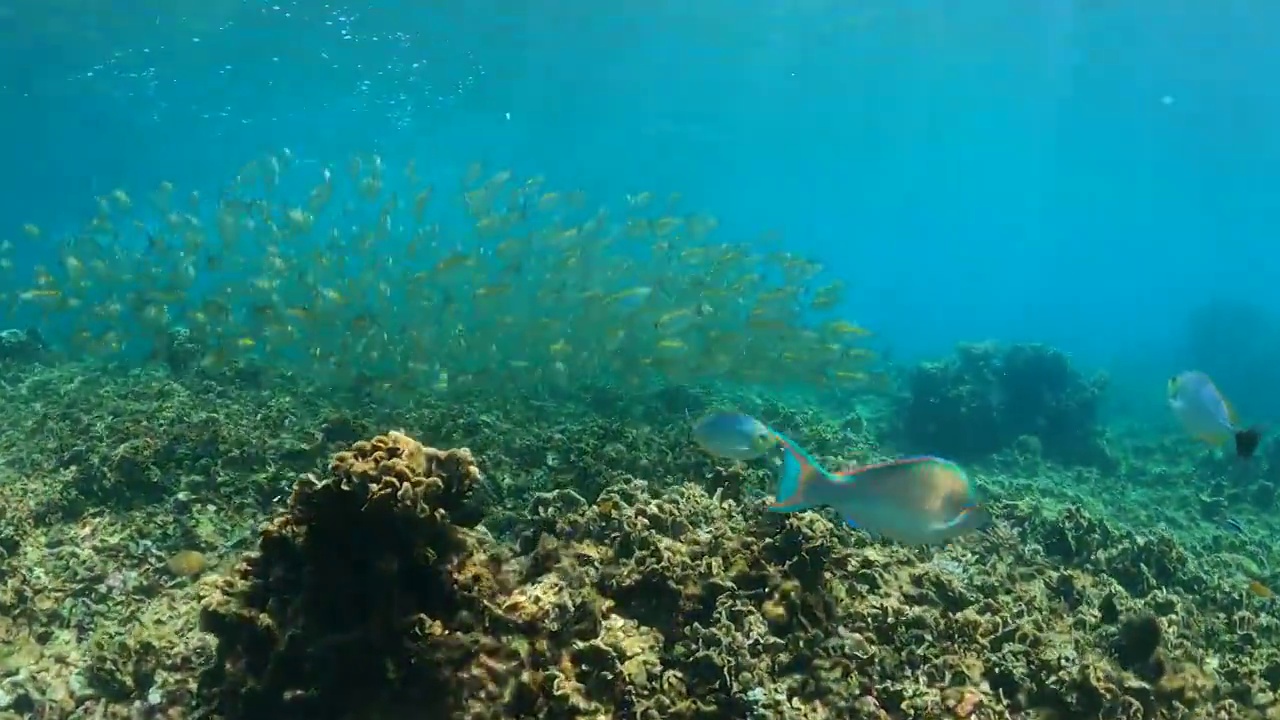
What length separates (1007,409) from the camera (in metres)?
14.3

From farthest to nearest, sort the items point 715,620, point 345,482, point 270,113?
point 270,113 → point 715,620 → point 345,482

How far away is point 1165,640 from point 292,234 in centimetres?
1305

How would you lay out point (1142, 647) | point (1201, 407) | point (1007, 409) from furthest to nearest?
1. point (1007, 409)
2. point (1201, 407)
3. point (1142, 647)

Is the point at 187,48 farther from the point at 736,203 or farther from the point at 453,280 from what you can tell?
the point at 736,203

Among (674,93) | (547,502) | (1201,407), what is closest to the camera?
(547,502)

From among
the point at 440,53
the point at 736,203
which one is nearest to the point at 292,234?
the point at 440,53

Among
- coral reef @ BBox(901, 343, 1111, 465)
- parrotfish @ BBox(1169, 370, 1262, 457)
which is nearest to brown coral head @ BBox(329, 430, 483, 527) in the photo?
parrotfish @ BBox(1169, 370, 1262, 457)

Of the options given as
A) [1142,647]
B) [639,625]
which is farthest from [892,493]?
[1142,647]

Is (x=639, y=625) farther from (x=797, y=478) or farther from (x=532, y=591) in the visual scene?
(x=797, y=478)

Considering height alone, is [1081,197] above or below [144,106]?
below

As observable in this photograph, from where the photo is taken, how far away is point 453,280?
37.9ft

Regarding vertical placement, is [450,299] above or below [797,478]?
below

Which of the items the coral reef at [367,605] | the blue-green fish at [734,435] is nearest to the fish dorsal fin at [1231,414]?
the blue-green fish at [734,435]

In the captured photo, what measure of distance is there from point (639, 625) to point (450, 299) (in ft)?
28.6
